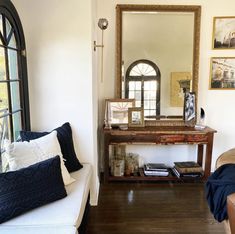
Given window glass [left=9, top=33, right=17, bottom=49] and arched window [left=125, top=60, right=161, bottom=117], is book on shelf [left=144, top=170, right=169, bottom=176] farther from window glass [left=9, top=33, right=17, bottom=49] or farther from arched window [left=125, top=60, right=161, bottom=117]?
window glass [left=9, top=33, right=17, bottom=49]

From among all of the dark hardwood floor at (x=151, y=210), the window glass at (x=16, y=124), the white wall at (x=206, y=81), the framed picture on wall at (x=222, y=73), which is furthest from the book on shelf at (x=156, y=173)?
the window glass at (x=16, y=124)

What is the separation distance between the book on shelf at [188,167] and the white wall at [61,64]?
132 centimetres

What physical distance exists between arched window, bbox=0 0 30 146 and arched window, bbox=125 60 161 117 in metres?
1.40

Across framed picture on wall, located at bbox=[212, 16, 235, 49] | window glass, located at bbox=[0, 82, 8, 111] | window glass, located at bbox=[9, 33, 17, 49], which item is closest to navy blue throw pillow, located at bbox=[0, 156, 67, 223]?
window glass, located at bbox=[0, 82, 8, 111]

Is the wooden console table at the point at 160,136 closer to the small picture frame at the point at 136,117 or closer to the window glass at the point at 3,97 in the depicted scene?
the small picture frame at the point at 136,117

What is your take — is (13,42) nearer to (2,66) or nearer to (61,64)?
(2,66)

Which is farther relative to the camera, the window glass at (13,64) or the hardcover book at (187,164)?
the hardcover book at (187,164)

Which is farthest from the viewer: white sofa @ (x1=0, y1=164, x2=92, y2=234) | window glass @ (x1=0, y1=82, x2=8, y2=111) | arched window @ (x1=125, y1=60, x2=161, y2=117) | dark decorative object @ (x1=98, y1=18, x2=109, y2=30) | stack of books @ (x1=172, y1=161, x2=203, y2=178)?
arched window @ (x1=125, y1=60, x2=161, y2=117)

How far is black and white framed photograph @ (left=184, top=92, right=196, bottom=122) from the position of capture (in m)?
3.23

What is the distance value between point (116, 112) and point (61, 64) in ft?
3.43

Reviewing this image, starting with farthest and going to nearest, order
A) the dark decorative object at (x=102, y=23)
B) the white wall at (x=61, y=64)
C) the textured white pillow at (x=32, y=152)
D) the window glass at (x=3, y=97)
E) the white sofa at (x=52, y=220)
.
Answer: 1. the dark decorative object at (x=102, y=23)
2. the white wall at (x=61, y=64)
3. the window glass at (x=3, y=97)
4. the textured white pillow at (x=32, y=152)
5. the white sofa at (x=52, y=220)

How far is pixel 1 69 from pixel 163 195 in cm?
215

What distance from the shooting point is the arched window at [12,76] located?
2.04 meters

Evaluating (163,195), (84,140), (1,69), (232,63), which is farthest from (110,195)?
(232,63)
